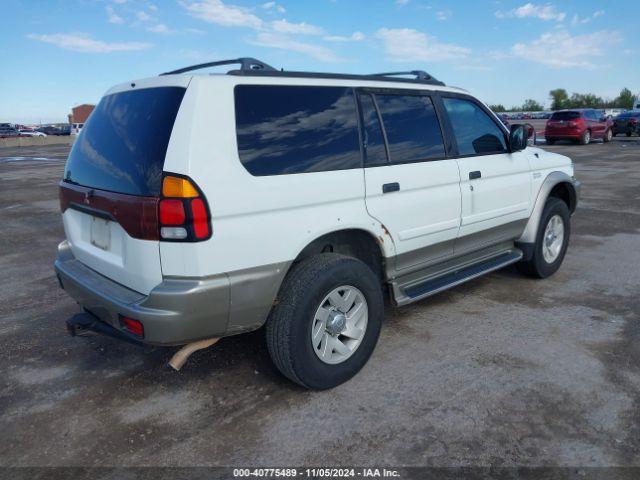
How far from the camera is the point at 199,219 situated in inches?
103

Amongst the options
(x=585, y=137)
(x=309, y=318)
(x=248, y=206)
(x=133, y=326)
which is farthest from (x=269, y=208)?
(x=585, y=137)

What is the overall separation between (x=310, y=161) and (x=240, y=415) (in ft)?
5.00

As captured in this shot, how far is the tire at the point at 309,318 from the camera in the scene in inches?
118

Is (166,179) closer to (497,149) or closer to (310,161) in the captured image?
(310,161)

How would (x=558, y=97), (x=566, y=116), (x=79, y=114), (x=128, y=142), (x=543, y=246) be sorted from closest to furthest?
(x=128, y=142) → (x=543, y=246) → (x=566, y=116) → (x=79, y=114) → (x=558, y=97)

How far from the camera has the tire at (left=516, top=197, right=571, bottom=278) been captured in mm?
5082

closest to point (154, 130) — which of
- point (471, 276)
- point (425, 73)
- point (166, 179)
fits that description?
point (166, 179)

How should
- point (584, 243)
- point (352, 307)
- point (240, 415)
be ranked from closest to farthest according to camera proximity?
1. point (240, 415)
2. point (352, 307)
3. point (584, 243)

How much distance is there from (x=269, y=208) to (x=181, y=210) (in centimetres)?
49

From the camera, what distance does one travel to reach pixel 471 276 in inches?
170

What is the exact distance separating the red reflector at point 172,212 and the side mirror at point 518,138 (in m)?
3.24

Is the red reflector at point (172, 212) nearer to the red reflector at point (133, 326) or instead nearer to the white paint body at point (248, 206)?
the white paint body at point (248, 206)

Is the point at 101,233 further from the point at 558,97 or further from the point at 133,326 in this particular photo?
the point at 558,97

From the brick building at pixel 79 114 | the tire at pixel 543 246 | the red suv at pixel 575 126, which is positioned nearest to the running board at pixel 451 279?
the tire at pixel 543 246
